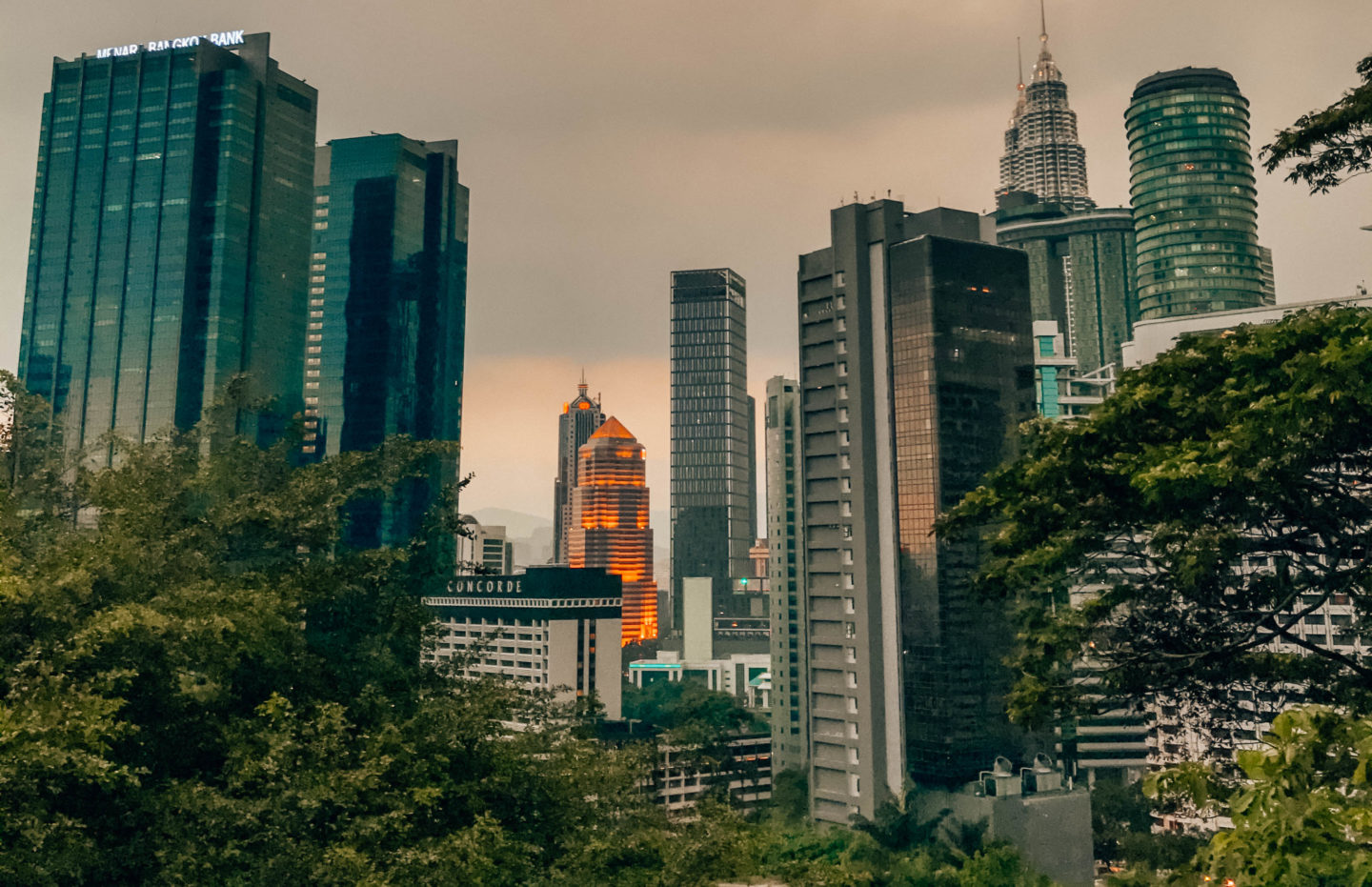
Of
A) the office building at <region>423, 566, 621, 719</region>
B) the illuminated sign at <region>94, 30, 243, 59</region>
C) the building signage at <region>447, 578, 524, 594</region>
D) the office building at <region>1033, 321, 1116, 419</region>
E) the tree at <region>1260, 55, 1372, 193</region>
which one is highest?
the illuminated sign at <region>94, 30, 243, 59</region>

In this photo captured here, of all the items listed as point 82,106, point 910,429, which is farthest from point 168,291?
point 910,429

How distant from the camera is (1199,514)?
43.7 feet

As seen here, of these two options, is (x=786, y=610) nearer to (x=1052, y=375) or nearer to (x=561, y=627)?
(x=561, y=627)

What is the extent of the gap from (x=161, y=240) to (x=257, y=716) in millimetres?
126498

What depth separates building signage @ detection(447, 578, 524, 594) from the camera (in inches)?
5143

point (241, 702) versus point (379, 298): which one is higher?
point (379, 298)

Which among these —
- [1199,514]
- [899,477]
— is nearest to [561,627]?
[899,477]

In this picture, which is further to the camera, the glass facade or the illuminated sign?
the illuminated sign

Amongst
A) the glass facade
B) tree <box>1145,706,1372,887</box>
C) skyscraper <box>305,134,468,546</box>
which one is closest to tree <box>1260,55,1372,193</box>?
tree <box>1145,706,1372,887</box>

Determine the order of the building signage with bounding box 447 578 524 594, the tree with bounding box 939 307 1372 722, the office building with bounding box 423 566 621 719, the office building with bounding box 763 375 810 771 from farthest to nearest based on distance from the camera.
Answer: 1. the building signage with bounding box 447 578 524 594
2. the office building with bounding box 423 566 621 719
3. the office building with bounding box 763 375 810 771
4. the tree with bounding box 939 307 1372 722

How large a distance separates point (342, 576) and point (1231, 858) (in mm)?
14593

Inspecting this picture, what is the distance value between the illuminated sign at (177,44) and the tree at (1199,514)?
141379 mm

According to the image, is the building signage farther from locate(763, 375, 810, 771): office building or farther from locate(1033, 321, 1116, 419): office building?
locate(1033, 321, 1116, 419): office building

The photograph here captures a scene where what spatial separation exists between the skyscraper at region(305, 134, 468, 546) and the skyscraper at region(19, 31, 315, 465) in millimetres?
28241
